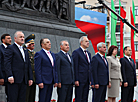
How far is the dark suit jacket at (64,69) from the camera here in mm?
6357

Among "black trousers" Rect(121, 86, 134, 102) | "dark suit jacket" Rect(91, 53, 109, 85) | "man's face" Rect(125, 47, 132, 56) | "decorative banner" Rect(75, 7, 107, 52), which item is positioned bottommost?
"black trousers" Rect(121, 86, 134, 102)

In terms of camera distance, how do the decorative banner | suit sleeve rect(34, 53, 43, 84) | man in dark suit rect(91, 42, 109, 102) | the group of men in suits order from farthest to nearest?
1. the decorative banner
2. man in dark suit rect(91, 42, 109, 102)
3. suit sleeve rect(34, 53, 43, 84)
4. the group of men in suits

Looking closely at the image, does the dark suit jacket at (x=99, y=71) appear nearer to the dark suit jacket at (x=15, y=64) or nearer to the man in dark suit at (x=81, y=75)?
the man in dark suit at (x=81, y=75)

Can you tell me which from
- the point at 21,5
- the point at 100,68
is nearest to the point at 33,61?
the point at 100,68

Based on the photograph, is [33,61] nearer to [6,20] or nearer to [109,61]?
[109,61]

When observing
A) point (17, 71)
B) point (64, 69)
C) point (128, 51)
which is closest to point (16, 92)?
point (17, 71)

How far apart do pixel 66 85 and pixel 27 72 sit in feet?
3.73

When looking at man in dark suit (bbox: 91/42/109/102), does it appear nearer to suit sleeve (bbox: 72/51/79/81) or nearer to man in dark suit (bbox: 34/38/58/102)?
suit sleeve (bbox: 72/51/79/81)

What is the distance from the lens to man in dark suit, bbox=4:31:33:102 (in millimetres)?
5309

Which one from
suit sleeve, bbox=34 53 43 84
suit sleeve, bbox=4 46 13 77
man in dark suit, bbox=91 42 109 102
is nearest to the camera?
suit sleeve, bbox=4 46 13 77

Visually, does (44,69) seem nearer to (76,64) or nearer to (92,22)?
(76,64)

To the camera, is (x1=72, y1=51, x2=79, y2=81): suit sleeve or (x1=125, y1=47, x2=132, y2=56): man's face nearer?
(x1=72, y1=51, x2=79, y2=81): suit sleeve

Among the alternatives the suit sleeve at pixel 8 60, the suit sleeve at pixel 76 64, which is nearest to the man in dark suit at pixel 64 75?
the suit sleeve at pixel 76 64

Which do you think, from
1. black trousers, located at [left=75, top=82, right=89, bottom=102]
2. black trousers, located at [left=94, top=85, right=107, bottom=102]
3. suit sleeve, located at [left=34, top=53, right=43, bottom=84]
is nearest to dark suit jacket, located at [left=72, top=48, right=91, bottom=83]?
black trousers, located at [left=75, top=82, right=89, bottom=102]
